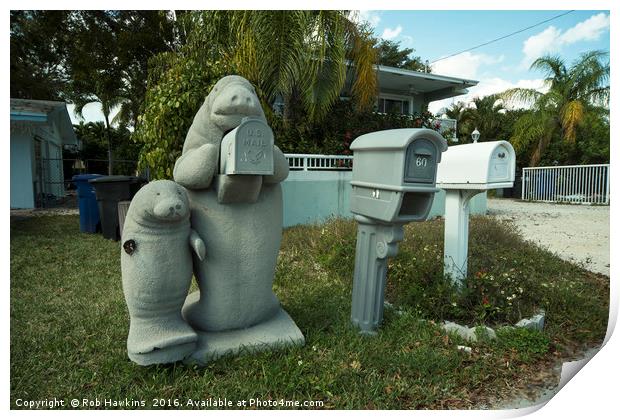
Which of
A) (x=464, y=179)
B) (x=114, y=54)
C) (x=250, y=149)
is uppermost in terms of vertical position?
(x=114, y=54)

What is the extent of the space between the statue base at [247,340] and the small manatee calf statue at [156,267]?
142 millimetres

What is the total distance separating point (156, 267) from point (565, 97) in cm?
352

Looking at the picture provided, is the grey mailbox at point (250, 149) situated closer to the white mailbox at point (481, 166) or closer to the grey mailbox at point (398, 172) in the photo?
the grey mailbox at point (398, 172)

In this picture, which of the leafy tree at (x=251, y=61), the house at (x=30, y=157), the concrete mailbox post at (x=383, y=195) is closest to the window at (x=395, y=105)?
the leafy tree at (x=251, y=61)

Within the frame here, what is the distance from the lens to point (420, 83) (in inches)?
405

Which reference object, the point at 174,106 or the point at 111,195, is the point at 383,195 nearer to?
the point at 174,106

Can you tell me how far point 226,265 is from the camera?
6.95 ft

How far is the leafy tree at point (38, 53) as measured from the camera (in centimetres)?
254

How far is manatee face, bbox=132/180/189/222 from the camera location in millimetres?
1841

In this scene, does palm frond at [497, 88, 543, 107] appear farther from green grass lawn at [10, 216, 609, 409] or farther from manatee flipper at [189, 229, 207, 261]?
manatee flipper at [189, 229, 207, 261]

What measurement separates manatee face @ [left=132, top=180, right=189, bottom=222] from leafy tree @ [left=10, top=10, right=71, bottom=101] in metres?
1.40

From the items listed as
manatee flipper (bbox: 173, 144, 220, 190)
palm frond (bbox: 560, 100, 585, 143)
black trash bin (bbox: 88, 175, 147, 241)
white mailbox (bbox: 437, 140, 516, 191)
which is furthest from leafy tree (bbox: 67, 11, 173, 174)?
palm frond (bbox: 560, 100, 585, 143)

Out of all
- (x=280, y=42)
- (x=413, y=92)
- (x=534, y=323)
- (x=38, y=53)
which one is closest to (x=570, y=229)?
(x=534, y=323)

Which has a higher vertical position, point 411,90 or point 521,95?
point 411,90
